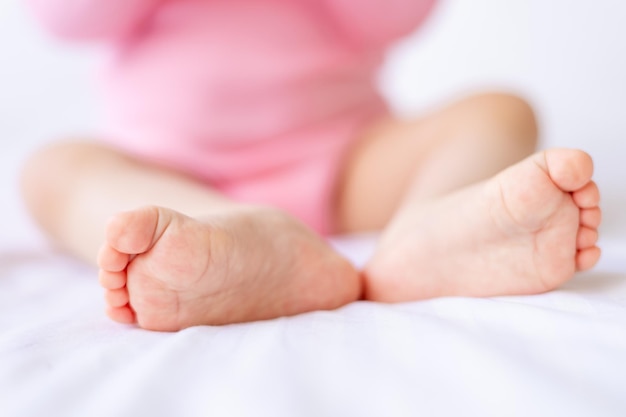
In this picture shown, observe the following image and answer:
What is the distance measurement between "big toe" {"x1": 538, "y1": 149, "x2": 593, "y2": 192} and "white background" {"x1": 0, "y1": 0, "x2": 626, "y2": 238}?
0.69m

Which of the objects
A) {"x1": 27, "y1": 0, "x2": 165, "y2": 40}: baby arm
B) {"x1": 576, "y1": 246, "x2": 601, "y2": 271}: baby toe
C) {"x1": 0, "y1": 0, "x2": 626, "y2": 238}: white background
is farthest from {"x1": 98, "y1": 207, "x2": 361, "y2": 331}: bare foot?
{"x1": 0, "y1": 0, "x2": 626, "y2": 238}: white background

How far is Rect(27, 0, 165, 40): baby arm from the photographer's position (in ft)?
3.19

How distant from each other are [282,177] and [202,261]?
451mm

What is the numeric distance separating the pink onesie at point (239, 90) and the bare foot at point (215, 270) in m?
0.32

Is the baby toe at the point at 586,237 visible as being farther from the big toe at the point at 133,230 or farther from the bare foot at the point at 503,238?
the big toe at the point at 133,230

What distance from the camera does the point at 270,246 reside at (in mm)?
593

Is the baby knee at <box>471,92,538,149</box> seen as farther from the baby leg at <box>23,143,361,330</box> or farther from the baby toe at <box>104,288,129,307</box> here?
the baby toe at <box>104,288,129,307</box>

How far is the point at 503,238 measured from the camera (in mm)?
583

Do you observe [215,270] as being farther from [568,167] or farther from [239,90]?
[239,90]

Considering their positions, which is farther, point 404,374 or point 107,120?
point 107,120

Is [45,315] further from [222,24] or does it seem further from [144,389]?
[222,24]

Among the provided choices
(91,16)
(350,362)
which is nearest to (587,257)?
(350,362)

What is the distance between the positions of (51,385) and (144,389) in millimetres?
55

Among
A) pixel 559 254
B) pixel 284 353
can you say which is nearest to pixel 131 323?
pixel 284 353
